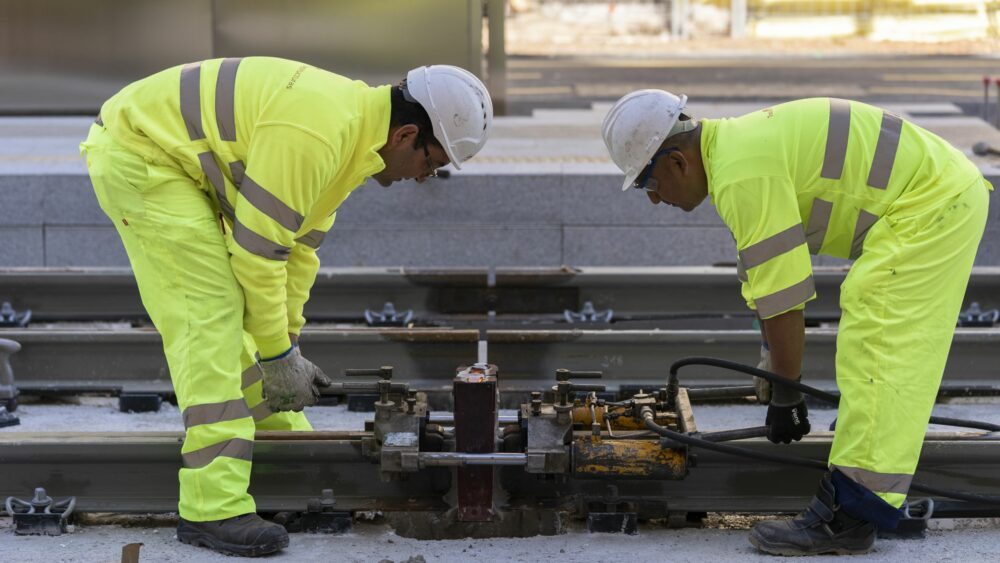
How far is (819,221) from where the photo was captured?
471cm

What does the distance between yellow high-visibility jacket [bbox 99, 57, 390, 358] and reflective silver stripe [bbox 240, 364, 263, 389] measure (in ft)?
1.76

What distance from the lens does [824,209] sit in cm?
468

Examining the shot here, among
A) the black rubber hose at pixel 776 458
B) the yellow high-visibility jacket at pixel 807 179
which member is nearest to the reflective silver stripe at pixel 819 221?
the yellow high-visibility jacket at pixel 807 179

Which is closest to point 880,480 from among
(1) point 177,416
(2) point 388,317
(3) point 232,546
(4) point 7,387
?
(3) point 232,546

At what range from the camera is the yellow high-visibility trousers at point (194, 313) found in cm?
474

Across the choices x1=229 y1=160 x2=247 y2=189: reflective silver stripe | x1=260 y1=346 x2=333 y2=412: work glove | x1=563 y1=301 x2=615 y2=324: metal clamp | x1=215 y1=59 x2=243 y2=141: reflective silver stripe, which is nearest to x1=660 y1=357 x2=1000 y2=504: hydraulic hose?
x1=260 y1=346 x2=333 y2=412: work glove

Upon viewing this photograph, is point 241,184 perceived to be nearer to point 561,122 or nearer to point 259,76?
point 259,76

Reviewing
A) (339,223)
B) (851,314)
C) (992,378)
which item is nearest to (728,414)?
(992,378)

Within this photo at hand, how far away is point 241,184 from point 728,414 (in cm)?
306

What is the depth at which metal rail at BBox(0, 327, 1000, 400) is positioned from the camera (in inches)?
270

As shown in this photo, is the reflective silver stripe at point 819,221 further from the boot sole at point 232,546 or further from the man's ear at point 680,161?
the boot sole at point 232,546

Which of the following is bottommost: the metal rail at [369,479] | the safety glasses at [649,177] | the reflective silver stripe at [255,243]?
the metal rail at [369,479]

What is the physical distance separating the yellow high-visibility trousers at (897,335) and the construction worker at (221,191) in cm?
145

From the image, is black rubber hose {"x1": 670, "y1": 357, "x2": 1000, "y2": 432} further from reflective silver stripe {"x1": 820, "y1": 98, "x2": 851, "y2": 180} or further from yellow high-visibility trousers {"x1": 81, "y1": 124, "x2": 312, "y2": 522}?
yellow high-visibility trousers {"x1": 81, "y1": 124, "x2": 312, "y2": 522}
